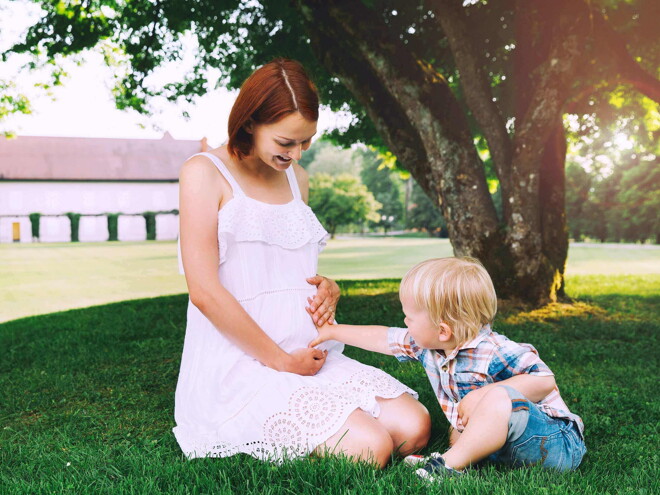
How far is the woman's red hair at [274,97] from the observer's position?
279 cm

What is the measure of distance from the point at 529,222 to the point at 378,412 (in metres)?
6.00

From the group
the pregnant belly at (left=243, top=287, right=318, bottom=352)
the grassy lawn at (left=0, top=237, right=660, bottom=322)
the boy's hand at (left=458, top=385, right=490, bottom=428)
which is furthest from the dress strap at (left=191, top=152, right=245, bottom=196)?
the grassy lawn at (left=0, top=237, right=660, bottom=322)

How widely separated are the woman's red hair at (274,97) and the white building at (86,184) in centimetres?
4591

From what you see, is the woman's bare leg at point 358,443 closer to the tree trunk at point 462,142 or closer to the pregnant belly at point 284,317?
the pregnant belly at point 284,317

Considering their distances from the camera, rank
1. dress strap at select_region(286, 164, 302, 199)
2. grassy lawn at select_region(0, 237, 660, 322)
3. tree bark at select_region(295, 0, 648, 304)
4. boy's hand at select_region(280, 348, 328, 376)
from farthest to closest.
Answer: grassy lawn at select_region(0, 237, 660, 322) < tree bark at select_region(295, 0, 648, 304) < dress strap at select_region(286, 164, 302, 199) < boy's hand at select_region(280, 348, 328, 376)

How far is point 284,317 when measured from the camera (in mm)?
2996

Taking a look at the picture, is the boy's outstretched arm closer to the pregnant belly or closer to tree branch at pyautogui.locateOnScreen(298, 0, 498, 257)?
the pregnant belly

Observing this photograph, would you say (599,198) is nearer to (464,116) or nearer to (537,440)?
(464,116)

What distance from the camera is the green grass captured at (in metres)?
2.57

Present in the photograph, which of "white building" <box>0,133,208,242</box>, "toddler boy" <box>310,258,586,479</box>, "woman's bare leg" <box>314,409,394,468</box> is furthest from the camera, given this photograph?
"white building" <box>0,133,208,242</box>

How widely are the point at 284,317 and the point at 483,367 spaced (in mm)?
949

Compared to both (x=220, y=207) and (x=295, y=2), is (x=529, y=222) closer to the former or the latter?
(x=295, y=2)

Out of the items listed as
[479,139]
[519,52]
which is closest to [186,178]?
[519,52]

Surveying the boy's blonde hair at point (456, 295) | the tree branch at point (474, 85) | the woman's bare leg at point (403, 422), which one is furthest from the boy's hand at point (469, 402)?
the tree branch at point (474, 85)
